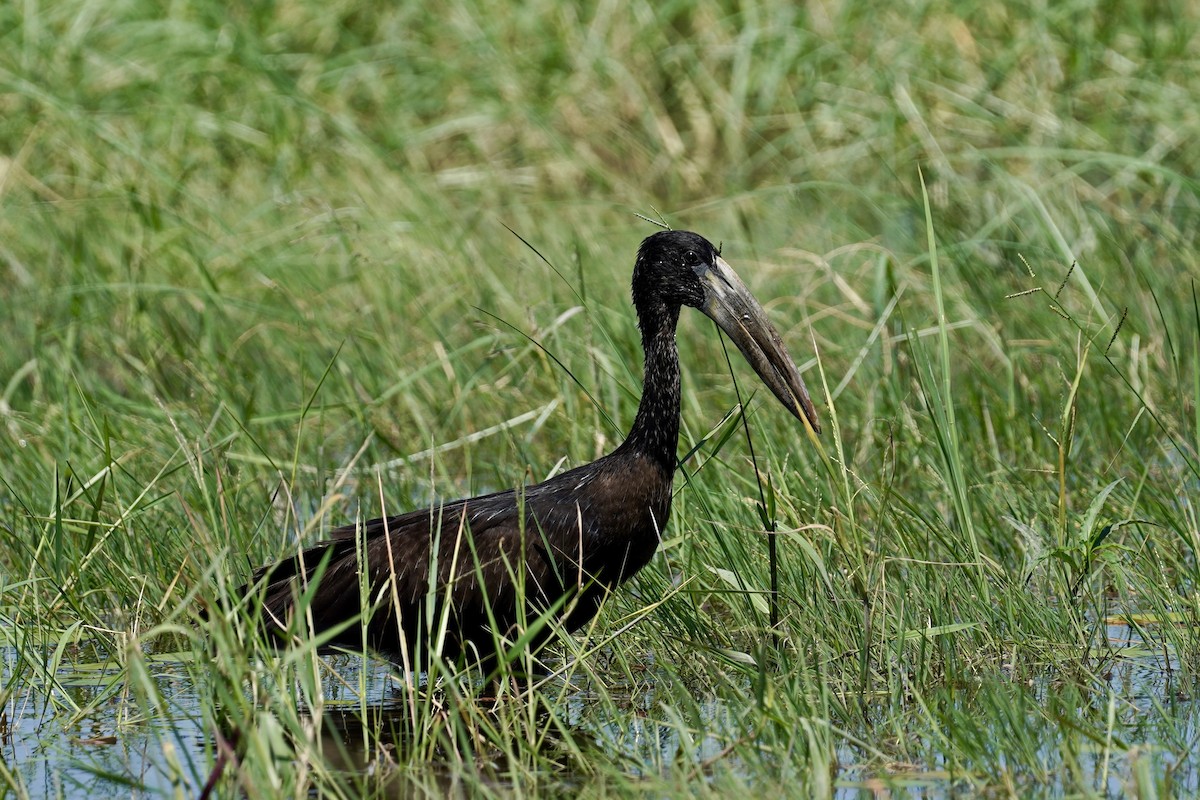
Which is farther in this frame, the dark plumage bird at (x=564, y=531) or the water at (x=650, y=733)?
the dark plumage bird at (x=564, y=531)

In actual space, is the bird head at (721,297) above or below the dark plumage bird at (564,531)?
above

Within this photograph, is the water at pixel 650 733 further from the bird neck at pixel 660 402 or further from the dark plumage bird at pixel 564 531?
the bird neck at pixel 660 402

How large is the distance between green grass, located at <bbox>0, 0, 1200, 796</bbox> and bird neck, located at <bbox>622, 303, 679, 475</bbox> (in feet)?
0.47

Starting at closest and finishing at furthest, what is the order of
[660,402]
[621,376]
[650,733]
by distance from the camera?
[650,733], [660,402], [621,376]

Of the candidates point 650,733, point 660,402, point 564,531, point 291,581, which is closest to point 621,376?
point 660,402

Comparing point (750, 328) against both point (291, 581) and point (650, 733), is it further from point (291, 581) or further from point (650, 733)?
point (291, 581)

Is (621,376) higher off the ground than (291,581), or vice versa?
(621,376)

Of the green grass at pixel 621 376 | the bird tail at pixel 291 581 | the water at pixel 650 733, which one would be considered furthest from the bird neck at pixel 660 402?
the bird tail at pixel 291 581

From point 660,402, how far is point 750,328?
0.37 metres

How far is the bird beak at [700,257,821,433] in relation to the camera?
497 centimetres

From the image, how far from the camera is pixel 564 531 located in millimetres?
4699

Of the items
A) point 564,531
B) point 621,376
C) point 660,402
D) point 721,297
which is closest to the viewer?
point 564,531

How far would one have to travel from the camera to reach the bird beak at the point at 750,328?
196 inches

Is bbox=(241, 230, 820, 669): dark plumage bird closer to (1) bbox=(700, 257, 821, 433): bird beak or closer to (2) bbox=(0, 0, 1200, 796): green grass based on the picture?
(1) bbox=(700, 257, 821, 433): bird beak
